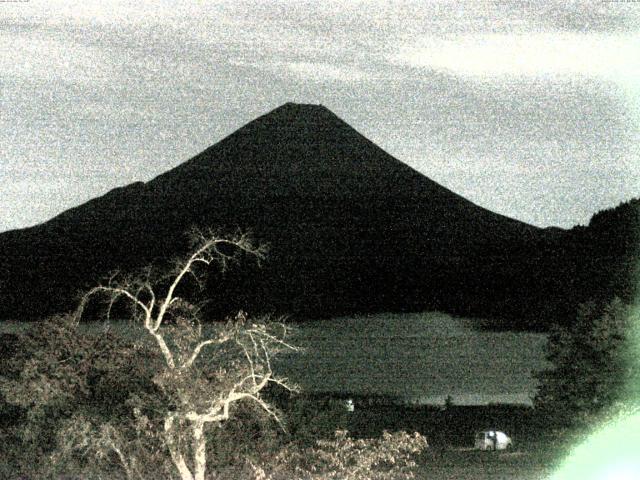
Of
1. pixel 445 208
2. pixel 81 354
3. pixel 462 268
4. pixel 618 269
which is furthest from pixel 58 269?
pixel 81 354

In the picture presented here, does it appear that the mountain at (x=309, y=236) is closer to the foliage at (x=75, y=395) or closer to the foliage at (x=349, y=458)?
the foliage at (x=75, y=395)

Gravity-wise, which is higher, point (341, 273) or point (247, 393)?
point (341, 273)

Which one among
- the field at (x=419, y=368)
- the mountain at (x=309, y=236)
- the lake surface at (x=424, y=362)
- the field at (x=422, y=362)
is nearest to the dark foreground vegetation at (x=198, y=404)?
the field at (x=419, y=368)

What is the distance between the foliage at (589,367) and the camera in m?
25.3

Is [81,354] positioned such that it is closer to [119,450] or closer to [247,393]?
[119,450]

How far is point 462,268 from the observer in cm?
10250

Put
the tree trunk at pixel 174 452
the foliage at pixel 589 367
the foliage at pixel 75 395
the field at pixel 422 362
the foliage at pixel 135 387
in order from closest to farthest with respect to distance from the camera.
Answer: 1. the foliage at pixel 135 387
2. the tree trunk at pixel 174 452
3. the foliage at pixel 75 395
4. the foliage at pixel 589 367
5. the field at pixel 422 362

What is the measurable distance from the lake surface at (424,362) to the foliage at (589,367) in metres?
37.9

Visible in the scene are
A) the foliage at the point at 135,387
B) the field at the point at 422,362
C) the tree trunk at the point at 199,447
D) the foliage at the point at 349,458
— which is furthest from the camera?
the field at the point at 422,362

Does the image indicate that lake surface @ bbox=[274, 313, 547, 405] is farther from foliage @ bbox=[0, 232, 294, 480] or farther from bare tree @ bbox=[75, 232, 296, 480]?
bare tree @ bbox=[75, 232, 296, 480]

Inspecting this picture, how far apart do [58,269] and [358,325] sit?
25.8 m

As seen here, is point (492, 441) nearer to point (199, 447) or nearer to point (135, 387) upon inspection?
point (135, 387)

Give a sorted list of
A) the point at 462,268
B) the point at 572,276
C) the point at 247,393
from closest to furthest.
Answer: the point at 247,393
the point at 572,276
the point at 462,268

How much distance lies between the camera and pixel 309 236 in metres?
114
